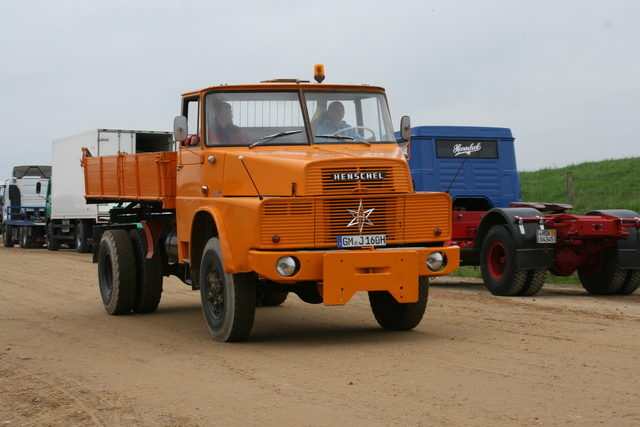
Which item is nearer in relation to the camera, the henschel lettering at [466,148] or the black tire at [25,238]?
the henschel lettering at [466,148]

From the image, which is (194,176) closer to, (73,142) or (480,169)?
(480,169)

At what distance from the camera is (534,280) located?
13820 mm

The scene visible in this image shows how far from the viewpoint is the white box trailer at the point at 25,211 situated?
36.4 metres

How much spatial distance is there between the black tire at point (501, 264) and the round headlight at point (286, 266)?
5.90 meters

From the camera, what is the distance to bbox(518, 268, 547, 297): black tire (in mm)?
13773

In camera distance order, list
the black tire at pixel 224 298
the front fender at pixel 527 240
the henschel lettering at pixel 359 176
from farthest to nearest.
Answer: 1. the front fender at pixel 527 240
2. the black tire at pixel 224 298
3. the henschel lettering at pixel 359 176

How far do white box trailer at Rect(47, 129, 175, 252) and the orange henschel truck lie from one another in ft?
54.2

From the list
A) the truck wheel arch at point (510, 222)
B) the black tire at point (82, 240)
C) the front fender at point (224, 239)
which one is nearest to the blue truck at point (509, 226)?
the truck wheel arch at point (510, 222)

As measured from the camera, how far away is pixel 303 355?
861cm

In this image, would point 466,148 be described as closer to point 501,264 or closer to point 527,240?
point 501,264

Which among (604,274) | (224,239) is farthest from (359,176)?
(604,274)

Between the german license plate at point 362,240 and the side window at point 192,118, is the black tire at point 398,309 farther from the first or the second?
the side window at point 192,118

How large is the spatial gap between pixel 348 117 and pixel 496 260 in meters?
5.35

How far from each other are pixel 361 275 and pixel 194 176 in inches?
99.1
